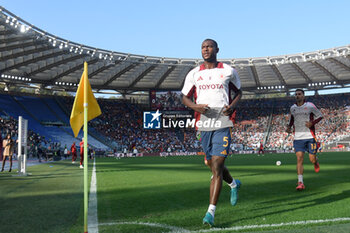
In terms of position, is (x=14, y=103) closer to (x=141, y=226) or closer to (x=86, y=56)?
(x=86, y=56)

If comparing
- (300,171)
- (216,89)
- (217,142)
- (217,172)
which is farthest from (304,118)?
(217,172)

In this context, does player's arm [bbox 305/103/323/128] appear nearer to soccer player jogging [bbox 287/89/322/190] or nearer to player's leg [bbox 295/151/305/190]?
soccer player jogging [bbox 287/89/322/190]

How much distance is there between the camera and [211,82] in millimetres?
4949

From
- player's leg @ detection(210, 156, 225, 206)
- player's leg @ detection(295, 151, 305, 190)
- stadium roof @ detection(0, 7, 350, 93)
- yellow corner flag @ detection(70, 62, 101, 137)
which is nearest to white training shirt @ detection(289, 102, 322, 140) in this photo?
player's leg @ detection(295, 151, 305, 190)

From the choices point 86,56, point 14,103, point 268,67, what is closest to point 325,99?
point 268,67

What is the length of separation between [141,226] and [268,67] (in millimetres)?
46648

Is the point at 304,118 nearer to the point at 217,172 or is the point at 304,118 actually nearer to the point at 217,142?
the point at 217,142

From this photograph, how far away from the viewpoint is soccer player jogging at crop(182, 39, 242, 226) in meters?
4.70

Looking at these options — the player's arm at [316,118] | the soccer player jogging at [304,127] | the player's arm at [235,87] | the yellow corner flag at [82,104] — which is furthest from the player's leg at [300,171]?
the yellow corner flag at [82,104]

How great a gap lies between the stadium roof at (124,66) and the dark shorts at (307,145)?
2738 centimetres

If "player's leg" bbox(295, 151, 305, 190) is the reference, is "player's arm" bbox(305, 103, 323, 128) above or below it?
above

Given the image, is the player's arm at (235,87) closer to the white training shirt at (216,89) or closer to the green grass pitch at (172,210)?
the white training shirt at (216,89)

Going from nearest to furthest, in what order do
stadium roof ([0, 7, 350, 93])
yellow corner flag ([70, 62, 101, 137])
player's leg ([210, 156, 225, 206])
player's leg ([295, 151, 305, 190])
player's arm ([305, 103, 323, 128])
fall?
yellow corner flag ([70, 62, 101, 137]) → player's leg ([210, 156, 225, 206]) → player's leg ([295, 151, 305, 190]) → player's arm ([305, 103, 323, 128]) → stadium roof ([0, 7, 350, 93])

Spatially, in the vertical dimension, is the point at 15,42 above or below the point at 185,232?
above
